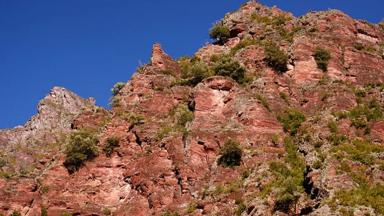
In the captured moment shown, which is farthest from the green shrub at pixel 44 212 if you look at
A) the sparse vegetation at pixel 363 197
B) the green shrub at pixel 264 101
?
the sparse vegetation at pixel 363 197

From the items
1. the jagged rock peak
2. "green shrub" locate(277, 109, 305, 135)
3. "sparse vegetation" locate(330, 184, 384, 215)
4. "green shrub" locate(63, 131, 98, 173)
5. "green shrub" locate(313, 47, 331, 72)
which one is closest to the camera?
"sparse vegetation" locate(330, 184, 384, 215)

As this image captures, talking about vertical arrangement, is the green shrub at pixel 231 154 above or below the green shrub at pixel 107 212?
above

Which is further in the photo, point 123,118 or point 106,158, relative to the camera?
point 123,118

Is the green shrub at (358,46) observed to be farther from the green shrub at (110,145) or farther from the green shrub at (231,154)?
the green shrub at (110,145)

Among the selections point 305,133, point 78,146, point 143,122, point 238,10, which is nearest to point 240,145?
point 305,133

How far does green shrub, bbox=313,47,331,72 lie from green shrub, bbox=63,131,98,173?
2261 cm

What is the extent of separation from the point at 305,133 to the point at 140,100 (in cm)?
1761

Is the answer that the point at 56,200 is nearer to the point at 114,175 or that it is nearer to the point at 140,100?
the point at 114,175

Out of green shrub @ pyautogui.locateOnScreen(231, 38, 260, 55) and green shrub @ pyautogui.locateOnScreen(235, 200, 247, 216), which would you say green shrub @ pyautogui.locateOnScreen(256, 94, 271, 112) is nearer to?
green shrub @ pyautogui.locateOnScreen(231, 38, 260, 55)

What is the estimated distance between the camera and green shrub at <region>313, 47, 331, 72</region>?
56531 millimetres

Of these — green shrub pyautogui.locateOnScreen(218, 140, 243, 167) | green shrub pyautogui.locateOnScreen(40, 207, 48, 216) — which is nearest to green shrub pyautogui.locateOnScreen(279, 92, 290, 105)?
green shrub pyautogui.locateOnScreen(218, 140, 243, 167)

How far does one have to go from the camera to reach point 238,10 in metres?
73.7

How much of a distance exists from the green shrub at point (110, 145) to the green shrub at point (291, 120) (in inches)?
542

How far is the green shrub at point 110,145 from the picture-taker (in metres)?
49.9
